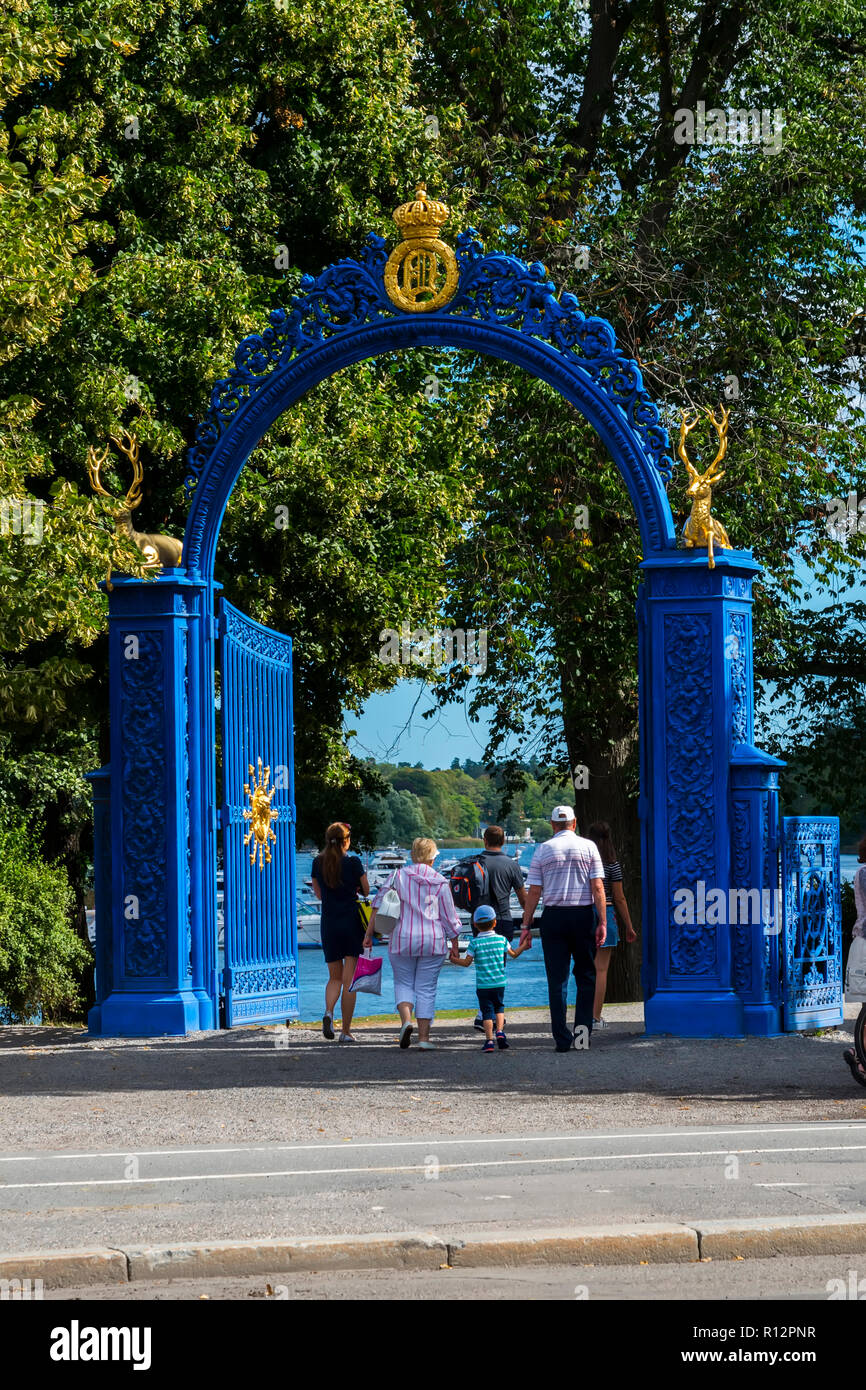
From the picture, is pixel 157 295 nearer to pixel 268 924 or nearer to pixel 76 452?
pixel 76 452

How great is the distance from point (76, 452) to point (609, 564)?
690cm

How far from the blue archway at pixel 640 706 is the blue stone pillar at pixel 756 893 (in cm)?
2

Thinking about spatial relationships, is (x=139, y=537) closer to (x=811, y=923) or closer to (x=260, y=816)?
(x=260, y=816)

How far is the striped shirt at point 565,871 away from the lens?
12.3m

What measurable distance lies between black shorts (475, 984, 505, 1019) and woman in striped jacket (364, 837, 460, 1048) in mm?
371

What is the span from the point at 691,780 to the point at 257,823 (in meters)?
3.74

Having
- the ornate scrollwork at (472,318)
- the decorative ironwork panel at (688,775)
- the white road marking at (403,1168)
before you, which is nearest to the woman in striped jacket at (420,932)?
the decorative ironwork panel at (688,775)

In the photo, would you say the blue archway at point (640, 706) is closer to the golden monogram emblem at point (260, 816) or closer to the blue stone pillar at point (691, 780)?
the blue stone pillar at point (691, 780)

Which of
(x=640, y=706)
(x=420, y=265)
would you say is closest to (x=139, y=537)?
(x=420, y=265)

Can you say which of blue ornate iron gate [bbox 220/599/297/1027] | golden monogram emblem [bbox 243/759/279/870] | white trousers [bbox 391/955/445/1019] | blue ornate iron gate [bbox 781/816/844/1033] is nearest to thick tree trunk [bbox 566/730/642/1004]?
blue ornate iron gate [bbox 220/599/297/1027]

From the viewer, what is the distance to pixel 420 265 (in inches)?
555

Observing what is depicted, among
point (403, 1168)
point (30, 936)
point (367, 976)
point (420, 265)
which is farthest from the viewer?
point (30, 936)

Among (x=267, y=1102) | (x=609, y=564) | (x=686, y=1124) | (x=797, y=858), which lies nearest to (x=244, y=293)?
(x=609, y=564)

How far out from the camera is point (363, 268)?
14227 mm
